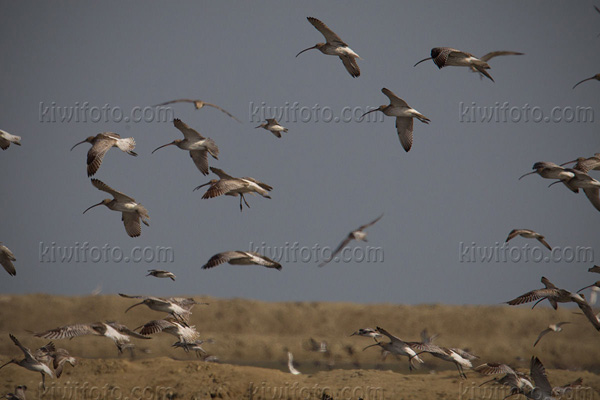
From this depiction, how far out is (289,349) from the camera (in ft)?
157

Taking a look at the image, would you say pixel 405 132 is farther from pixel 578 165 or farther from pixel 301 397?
pixel 301 397

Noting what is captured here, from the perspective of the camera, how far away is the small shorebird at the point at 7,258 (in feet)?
78.2

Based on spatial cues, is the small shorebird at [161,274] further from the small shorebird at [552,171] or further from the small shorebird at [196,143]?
the small shorebird at [552,171]

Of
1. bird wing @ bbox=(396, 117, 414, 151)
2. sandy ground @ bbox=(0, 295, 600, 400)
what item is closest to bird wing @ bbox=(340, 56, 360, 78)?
bird wing @ bbox=(396, 117, 414, 151)

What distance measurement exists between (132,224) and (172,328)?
374 cm

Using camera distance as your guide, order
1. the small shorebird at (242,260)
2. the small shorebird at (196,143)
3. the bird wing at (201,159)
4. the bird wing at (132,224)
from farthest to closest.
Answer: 1. the bird wing at (201,159)
2. the bird wing at (132,224)
3. the small shorebird at (196,143)
4. the small shorebird at (242,260)

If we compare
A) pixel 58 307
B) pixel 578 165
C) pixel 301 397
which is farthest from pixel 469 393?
pixel 58 307

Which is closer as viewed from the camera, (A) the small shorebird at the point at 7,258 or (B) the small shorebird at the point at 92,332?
(B) the small shorebird at the point at 92,332

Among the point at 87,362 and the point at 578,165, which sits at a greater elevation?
the point at 578,165

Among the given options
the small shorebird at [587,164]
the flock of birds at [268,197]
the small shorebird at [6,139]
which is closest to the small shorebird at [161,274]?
the flock of birds at [268,197]

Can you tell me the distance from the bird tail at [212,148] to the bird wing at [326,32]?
15.1ft

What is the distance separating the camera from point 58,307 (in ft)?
183

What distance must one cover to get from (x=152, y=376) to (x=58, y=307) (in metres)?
25.0

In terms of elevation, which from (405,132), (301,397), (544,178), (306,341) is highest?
(405,132)
